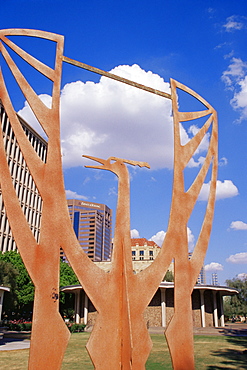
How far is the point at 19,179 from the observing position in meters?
38.2

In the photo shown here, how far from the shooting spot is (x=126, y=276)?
5492mm

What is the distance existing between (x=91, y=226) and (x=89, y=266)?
98.6 metres

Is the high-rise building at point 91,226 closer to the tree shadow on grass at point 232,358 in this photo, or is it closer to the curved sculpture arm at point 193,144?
the tree shadow on grass at point 232,358

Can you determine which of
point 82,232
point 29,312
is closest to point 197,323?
point 29,312

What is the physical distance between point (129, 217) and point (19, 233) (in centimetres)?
202

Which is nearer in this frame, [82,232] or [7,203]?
[7,203]

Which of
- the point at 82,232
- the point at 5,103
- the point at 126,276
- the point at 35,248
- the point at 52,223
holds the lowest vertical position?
the point at 126,276

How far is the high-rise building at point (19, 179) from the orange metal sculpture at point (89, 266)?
31076 millimetres

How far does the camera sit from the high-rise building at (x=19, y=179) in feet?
119

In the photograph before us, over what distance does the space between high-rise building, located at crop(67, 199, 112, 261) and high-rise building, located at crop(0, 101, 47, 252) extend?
59729mm

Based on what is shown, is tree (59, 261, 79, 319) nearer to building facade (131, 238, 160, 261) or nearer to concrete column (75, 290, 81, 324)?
concrete column (75, 290, 81, 324)

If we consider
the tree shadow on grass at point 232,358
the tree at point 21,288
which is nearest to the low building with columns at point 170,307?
the tree at point 21,288

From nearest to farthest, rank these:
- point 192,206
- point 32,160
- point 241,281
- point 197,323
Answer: point 32,160
point 192,206
point 197,323
point 241,281

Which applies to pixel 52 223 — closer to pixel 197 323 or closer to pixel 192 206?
pixel 192 206
